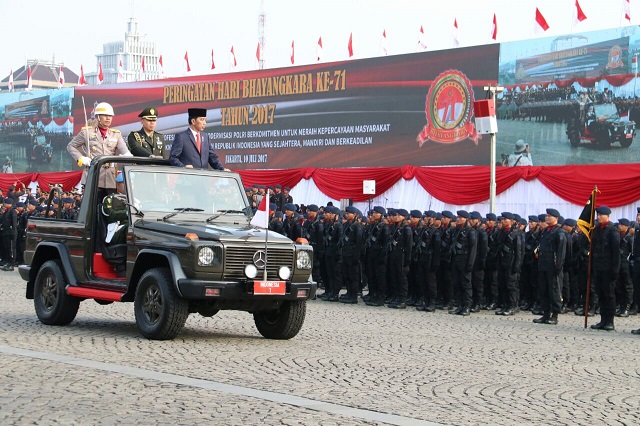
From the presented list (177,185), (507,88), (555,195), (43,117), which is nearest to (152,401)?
(177,185)

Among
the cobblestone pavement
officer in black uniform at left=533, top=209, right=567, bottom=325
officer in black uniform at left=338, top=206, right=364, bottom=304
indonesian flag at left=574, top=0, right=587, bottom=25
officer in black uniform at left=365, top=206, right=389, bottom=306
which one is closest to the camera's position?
the cobblestone pavement

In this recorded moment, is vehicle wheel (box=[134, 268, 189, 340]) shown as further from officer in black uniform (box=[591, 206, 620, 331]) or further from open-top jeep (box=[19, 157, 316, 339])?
officer in black uniform (box=[591, 206, 620, 331])

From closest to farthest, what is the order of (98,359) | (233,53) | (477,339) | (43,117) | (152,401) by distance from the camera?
(152,401) → (98,359) → (477,339) → (233,53) → (43,117)

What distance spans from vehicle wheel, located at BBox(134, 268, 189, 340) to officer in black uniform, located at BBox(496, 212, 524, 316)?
9.47m

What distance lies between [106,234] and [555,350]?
5677 millimetres

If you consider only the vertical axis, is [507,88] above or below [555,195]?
above

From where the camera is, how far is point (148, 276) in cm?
1220

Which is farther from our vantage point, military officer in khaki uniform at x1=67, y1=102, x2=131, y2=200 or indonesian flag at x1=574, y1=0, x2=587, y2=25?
indonesian flag at x1=574, y1=0, x2=587, y2=25

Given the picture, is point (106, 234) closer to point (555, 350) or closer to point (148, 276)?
point (148, 276)

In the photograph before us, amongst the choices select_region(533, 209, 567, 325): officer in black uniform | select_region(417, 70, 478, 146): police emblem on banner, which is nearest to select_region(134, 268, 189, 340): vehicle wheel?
select_region(533, 209, 567, 325): officer in black uniform

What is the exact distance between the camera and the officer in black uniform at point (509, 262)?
20.3 m

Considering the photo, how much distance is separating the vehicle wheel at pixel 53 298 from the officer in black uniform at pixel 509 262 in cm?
914

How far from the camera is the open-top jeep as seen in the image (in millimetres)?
11875

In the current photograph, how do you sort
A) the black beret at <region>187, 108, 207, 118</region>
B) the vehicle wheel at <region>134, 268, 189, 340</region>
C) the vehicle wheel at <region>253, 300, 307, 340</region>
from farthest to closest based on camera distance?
the black beret at <region>187, 108, 207, 118</region> < the vehicle wheel at <region>253, 300, 307, 340</region> < the vehicle wheel at <region>134, 268, 189, 340</region>
